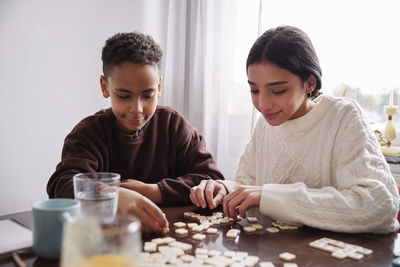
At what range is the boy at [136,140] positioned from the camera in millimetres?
1243

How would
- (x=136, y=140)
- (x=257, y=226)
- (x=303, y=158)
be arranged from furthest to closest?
(x=136, y=140)
(x=303, y=158)
(x=257, y=226)

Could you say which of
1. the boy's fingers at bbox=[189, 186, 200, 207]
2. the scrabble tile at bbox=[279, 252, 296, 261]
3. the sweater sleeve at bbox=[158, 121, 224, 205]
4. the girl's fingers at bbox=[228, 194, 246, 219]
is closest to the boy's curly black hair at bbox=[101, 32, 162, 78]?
the sweater sleeve at bbox=[158, 121, 224, 205]

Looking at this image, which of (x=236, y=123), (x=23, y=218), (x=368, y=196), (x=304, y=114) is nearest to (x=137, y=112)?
(x=23, y=218)

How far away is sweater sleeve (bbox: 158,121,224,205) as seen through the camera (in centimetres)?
126

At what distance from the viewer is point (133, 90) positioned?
128cm

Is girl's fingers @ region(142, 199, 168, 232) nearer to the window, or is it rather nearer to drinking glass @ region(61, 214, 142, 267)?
drinking glass @ region(61, 214, 142, 267)

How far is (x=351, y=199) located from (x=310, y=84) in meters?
0.45

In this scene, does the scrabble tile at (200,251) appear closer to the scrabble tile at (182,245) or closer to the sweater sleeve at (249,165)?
the scrabble tile at (182,245)

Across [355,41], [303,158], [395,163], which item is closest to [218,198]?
[303,158]

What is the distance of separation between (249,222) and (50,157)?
1638 mm

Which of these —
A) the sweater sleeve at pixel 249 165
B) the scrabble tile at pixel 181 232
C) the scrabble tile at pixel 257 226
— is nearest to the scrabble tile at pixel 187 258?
the scrabble tile at pixel 181 232

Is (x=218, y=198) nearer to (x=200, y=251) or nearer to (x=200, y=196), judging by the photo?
(x=200, y=196)

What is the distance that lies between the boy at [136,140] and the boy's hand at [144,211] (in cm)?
21

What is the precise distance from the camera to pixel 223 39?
268 centimetres
